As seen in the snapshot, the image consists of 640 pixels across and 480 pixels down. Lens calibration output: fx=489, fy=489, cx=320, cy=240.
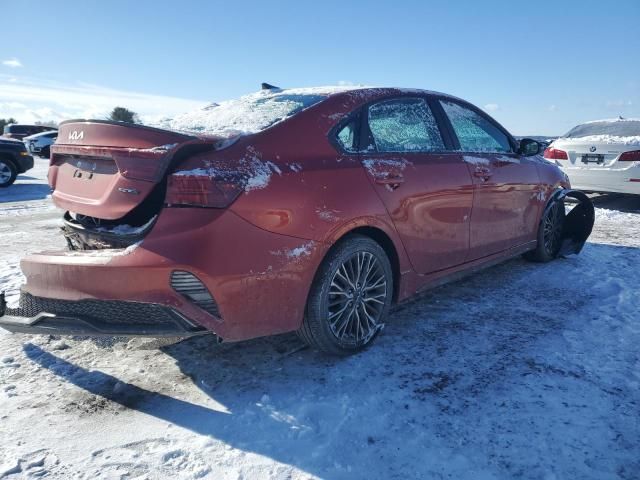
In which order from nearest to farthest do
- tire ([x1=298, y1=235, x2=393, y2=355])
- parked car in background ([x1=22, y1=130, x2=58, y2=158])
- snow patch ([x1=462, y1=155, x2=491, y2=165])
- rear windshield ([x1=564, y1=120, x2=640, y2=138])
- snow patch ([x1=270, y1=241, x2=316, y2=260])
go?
snow patch ([x1=270, y1=241, x2=316, y2=260]), tire ([x1=298, y1=235, x2=393, y2=355]), snow patch ([x1=462, y1=155, x2=491, y2=165]), rear windshield ([x1=564, y1=120, x2=640, y2=138]), parked car in background ([x1=22, y1=130, x2=58, y2=158])

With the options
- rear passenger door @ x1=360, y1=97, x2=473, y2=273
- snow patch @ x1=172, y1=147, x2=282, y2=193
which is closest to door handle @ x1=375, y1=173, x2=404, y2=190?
rear passenger door @ x1=360, y1=97, x2=473, y2=273

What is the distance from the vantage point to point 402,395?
8.27 ft

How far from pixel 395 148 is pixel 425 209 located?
0.45 meters


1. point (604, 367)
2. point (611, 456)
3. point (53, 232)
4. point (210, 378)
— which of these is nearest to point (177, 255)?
A: point (210, 378)

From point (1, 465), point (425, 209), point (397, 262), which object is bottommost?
point (1, 465)

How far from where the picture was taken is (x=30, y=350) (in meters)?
2.99

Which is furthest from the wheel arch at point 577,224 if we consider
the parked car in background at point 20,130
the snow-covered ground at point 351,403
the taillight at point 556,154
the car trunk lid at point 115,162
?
the parked car in background at point 20,130

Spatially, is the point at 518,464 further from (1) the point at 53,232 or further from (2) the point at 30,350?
(1) the point at 53,232

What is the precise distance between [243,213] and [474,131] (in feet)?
8.02

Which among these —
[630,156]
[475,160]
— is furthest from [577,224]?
[630,156]

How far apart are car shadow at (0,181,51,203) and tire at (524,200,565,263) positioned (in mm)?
9335

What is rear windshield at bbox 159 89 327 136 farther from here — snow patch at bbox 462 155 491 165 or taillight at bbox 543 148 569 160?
taillight at bbox 543 148 569 160

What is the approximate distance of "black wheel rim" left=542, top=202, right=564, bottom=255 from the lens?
4.93m

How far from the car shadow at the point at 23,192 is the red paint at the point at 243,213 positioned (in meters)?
8.15
